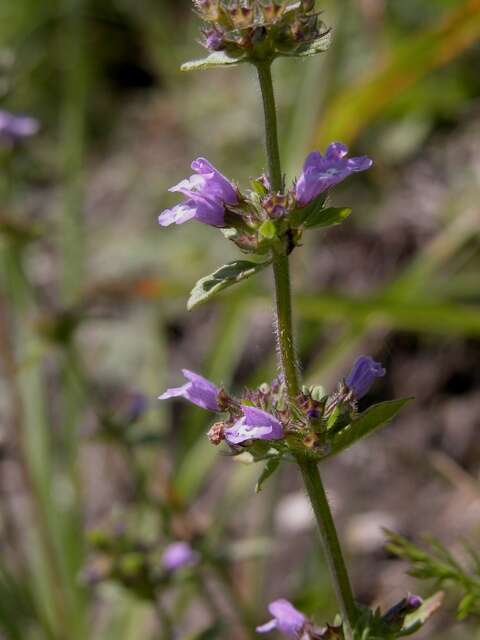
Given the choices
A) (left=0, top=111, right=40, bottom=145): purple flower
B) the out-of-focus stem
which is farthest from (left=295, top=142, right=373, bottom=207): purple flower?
the out-of-focus stem

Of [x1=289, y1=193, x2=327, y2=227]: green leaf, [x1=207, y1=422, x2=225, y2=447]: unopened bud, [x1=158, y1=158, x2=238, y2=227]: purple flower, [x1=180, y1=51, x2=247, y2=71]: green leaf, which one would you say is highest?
[x1=180, y1=51, x2=247, y2=71]: green leaf

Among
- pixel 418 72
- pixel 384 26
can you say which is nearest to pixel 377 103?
pixel 418 72

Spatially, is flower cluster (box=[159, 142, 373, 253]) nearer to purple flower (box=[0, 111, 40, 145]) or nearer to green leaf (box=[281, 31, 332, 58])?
green leaf (box=[281, 31, 332, 58])

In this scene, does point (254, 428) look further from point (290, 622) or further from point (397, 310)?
point (397, 310)

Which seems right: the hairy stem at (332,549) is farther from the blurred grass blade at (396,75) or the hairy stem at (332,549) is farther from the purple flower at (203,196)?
the blurred grass blade at (396,75)

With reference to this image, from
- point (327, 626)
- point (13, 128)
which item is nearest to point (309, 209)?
point (327, 626)

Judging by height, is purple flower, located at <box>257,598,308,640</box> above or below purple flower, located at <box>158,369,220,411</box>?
below

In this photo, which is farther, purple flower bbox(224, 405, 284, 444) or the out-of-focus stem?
the out-of-focus stem
